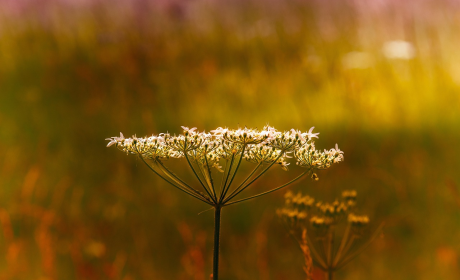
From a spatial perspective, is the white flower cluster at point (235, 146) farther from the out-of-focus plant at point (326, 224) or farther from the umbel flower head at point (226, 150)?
the out-of-focus plant at point (326, 224)

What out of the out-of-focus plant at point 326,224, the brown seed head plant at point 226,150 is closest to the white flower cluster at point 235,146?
the brown seed head plant at point 226,150

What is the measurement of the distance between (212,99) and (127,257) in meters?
2.47

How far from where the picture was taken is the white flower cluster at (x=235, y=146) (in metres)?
2.20

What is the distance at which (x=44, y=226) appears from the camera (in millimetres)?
4285

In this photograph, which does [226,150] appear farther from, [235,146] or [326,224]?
[326,224]

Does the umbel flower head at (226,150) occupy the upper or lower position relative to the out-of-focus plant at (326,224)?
upper

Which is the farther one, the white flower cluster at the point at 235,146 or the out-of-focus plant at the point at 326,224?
the out-of-focus plant at the point at 326,224

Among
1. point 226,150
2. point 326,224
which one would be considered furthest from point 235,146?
point 326,224

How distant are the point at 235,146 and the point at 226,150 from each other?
9 cm

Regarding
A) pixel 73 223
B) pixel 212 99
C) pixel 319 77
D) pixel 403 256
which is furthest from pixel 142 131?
pixel 403 256

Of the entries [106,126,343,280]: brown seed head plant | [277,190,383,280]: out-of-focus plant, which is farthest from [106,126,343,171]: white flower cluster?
[277,190,383,280]: out-of-focus plant

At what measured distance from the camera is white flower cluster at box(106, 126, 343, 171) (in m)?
2.20

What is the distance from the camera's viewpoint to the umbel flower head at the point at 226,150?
217cm

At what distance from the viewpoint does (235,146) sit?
229cm
